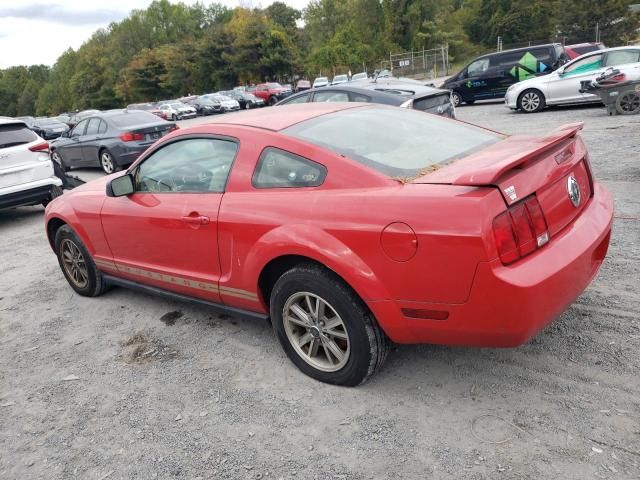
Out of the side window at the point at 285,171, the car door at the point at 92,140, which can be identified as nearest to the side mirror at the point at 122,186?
the side window at the point at 285,171

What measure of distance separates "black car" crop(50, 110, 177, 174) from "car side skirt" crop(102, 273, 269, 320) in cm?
843

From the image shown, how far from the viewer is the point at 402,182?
105 inches

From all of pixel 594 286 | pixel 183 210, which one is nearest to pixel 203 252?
pixel 183 210

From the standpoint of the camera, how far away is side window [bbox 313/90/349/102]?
10227 millimetres

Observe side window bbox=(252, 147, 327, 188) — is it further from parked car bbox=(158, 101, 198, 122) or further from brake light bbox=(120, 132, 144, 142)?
parked car bbox=(158, 101, 198, 122)

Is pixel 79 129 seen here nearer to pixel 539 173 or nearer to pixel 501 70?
pixel 501 70

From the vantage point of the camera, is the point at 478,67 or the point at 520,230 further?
the point at 478,67

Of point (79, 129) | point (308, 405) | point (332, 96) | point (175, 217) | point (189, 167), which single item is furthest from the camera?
point (79, 129)

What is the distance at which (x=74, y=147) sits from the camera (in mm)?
13594

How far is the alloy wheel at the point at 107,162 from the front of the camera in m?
12.5

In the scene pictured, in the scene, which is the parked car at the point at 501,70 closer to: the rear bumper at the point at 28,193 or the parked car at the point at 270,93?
the rear bumper at the point at 28,193

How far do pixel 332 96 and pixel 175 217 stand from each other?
7.37 m

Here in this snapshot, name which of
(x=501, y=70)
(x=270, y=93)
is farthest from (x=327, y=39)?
(x=501, y=70)

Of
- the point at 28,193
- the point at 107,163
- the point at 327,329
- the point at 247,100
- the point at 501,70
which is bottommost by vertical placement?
the point at 247,100
